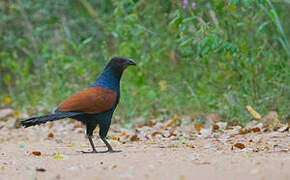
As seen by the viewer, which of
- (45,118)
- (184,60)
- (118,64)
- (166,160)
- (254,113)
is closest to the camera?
(166,160)

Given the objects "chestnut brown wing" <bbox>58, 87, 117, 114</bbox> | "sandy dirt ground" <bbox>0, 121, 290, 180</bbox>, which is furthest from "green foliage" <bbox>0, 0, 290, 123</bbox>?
"chestnut brown wing" <bbox>58, 87, 117, 114</bbox>

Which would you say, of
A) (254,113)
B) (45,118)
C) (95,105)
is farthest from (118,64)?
(254,113)

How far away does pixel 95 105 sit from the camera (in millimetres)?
4348

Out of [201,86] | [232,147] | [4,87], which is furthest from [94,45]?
[232,147]

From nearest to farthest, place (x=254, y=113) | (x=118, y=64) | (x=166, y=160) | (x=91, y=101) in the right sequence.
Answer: (x=166, y=160) < (x=91, y=101) < (x=118, y=64) < (x=254, y=113)

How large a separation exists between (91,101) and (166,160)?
126cm

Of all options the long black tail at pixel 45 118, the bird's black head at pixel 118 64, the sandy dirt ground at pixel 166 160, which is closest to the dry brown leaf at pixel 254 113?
the sandy dirt ground at pixel 166 160

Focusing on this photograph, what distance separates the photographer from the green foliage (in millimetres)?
5512

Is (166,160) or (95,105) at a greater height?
(95,105)

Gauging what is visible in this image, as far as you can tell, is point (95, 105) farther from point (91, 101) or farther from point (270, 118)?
point (270, 118)

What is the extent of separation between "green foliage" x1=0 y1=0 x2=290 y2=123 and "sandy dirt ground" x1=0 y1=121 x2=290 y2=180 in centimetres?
100

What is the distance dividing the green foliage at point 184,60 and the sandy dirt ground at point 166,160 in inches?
39.2

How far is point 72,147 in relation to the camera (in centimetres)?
500

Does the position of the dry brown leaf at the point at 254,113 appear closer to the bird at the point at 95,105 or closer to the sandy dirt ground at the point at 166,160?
the sandy dirt ground at the point at 166,160
